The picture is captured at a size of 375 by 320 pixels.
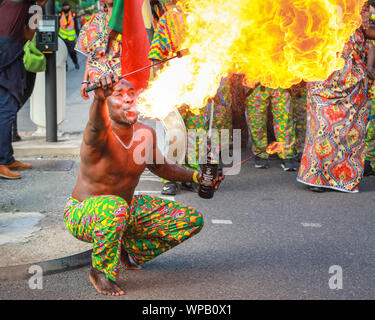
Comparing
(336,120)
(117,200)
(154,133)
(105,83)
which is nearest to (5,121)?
(154,133)

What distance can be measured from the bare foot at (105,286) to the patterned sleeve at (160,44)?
2.91m

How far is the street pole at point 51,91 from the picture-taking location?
880cm

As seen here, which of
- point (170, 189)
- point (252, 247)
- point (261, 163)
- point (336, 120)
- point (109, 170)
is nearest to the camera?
point (109, 170)

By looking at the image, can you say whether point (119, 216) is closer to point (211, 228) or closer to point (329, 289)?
point (329, 289)

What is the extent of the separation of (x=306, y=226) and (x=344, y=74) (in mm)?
2046

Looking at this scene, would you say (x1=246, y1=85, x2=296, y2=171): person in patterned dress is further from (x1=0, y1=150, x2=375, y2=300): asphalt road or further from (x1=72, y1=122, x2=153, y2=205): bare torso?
(x1=72, y1=122, x2=153, y2=205): bare torso

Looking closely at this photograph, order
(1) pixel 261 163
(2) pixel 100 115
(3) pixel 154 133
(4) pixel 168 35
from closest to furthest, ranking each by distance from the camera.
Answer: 1. (2) pixel 100 115
2. (3) pixel 154 133
3. (4) pixel 168 35
4. (1) pixel 261 163

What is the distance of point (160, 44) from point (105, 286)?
309cm

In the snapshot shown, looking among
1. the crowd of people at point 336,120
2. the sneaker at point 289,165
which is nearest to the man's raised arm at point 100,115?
the crowd of people at point 336,120

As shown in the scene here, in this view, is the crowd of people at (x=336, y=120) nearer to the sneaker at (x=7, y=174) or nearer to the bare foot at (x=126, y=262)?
the sneaker at (x=7, y=174)

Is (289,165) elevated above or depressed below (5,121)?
below

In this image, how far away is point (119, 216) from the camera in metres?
3.80

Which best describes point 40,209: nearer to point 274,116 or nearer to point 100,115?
point 100,115

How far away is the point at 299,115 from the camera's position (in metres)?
8.75
